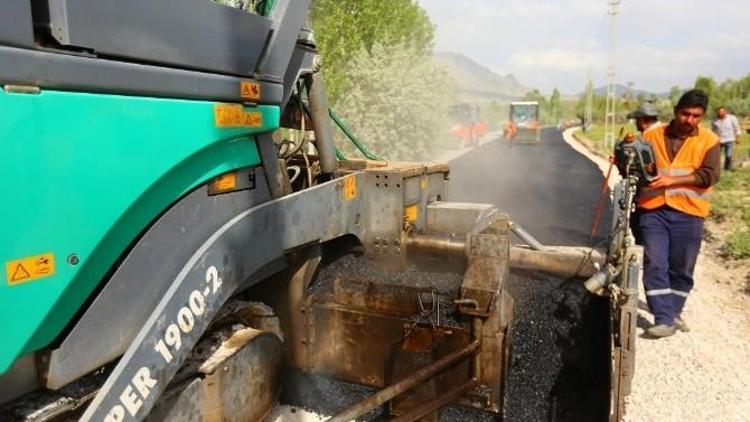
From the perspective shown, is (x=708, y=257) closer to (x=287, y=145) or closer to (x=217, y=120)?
(x=287, y=145)

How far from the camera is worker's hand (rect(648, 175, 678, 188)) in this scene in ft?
14.7

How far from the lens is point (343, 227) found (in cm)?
309

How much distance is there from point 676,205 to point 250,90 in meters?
3.53

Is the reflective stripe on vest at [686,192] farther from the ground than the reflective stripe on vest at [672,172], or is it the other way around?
the reflective stripe on vest at [672,172]

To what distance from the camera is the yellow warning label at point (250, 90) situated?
87.4 inches

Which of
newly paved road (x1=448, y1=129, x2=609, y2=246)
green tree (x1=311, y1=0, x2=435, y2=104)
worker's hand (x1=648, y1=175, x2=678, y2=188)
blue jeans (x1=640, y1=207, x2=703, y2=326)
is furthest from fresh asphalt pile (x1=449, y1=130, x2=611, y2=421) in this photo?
green tree (x1=311, y1=0, x2=435, y2=104)

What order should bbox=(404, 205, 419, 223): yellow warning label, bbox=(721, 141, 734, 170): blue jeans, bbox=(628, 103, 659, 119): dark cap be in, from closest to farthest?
bbox=(404, 205, 419, 223): yellow warning label → bbox=(628, 103, 659, 119): dark cap → bbox=(721, 141, 734, 170): blue jeans

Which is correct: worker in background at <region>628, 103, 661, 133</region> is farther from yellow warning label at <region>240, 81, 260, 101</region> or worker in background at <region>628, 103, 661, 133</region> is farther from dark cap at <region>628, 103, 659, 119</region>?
yellow warning label at <region>240, 81, 260, 101</region>

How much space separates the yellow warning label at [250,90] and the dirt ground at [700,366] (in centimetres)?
276

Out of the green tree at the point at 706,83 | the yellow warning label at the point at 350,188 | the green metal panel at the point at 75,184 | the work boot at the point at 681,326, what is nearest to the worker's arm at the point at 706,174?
the work boot at the point at 681,326

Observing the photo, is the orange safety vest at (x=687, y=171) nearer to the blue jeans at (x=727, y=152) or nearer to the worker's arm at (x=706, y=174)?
the worker's arm at (x=706, y=174)

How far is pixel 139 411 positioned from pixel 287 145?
1.70m

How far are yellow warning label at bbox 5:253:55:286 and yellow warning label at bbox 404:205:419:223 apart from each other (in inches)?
85.8

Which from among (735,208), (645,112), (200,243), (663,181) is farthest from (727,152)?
(200,243)
